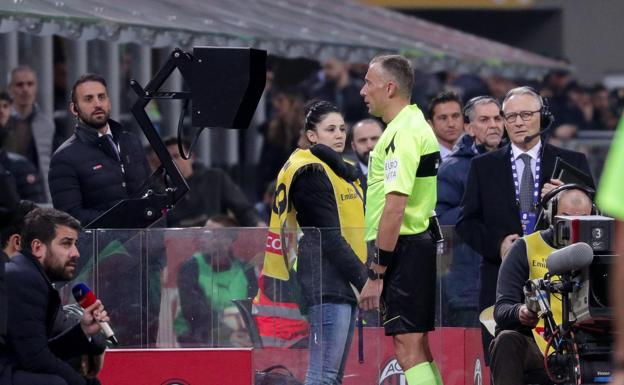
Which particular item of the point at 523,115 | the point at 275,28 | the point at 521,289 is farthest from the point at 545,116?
the point at 275,28

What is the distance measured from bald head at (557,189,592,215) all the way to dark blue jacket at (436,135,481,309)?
1254mm

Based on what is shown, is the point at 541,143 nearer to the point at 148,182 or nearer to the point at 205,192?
the point at 148,182

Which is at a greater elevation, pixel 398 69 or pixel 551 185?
pixel 398 69

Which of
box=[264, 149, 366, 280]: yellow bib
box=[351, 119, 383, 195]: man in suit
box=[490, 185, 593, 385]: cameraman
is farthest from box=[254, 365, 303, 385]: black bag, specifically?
box=[351, 119, 383, 195]: man in suit

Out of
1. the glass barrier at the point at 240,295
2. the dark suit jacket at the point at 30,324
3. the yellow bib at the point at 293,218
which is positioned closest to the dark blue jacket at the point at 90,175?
the glass barrier at the point at 240,295

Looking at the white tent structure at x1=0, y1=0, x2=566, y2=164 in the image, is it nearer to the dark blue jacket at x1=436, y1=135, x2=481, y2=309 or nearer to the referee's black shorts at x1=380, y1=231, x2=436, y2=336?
the dark blue jacket at x1=436, y1=135, x2=481, y2=309

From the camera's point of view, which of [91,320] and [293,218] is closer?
[91,320]

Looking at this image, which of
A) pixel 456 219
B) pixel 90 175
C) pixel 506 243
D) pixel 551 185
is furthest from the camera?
pixel 456 219

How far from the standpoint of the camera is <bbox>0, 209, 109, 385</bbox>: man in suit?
8352 millimetres

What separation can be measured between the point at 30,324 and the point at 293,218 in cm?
211

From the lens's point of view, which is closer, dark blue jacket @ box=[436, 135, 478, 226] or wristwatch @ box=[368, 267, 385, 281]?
wristwatch @ box=[368, 267, 385, 281]

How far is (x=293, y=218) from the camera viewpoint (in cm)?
1001

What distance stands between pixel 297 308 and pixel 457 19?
24516mm

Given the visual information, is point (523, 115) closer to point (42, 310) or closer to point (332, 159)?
point (332, 159)
